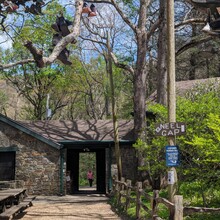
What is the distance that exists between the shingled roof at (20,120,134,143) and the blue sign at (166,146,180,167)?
1322 centimetres

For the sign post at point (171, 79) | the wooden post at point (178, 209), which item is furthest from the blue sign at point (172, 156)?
the wooden post at point (178, 209)

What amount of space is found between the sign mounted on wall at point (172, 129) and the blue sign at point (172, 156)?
0.32 meters

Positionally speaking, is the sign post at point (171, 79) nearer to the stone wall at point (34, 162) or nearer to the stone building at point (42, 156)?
the stone building at point (42, 156)

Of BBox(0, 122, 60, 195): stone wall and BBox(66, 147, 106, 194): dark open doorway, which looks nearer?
BBox(0, 122, 60, 195): stone wall

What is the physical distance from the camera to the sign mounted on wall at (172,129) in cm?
821

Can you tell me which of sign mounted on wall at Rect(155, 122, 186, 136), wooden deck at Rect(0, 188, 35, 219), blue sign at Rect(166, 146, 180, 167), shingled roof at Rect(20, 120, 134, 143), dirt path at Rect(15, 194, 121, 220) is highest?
shingled roof at Rect(20, 120, 134, 143)

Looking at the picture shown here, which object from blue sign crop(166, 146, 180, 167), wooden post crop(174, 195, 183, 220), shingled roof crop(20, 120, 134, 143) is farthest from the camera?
shingled roof crop(20, 120, 134, 143)

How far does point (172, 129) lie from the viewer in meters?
8.34

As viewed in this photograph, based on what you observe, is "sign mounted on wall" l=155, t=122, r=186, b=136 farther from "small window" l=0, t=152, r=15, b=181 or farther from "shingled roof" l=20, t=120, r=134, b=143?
"small window" l=0, t=152, r=15, b=181

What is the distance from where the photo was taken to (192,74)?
3175cm

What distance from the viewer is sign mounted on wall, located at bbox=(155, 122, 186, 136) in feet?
26.9

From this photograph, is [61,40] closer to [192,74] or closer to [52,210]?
[52,210]

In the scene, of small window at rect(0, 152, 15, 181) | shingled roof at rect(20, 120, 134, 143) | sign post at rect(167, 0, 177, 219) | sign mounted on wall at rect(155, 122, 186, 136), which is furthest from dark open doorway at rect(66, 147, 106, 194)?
sign mounted on wall at rect(155, 122, 186, 136)

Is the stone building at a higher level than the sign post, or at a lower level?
lower
